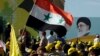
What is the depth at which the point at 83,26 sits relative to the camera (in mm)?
21062

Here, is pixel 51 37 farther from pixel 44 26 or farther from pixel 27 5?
pixel 27 5

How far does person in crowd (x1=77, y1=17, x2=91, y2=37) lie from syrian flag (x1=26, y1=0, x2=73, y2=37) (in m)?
2.95

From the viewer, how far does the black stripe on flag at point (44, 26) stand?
16484 mm

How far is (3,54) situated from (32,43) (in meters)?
4.28

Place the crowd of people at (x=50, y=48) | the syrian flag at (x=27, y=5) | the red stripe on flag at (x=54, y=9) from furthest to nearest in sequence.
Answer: the syrian flag at (x=27, y=5), the red stripe on flag at (x=54, y=9), the crowd of people at (x=50, y=48)

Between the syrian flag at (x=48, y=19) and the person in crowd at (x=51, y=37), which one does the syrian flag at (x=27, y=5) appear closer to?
the syrian flag at (x=48, y=19)

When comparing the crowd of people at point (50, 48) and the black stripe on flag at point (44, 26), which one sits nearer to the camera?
the crowd of people at point (50, 48)

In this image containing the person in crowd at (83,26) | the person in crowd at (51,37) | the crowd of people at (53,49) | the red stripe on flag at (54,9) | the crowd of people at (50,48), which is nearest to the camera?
the crowd of people at (50,48)

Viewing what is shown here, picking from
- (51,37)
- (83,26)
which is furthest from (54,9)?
(83,26)

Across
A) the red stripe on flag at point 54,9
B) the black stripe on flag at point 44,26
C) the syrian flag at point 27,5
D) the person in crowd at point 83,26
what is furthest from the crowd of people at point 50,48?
the person in crowd at point 83,26

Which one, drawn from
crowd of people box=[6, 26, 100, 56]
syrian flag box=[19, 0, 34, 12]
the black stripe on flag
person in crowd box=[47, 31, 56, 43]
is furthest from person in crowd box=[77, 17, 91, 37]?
crowd of people box=[6, 26, 100, 56]

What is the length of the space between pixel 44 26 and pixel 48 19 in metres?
0.51

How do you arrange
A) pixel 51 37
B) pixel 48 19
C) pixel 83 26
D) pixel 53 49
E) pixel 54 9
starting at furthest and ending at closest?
pixel 83 26 → pixel 54 9 → pixel 48 19 → pixel 51 37 → pixel 53 49

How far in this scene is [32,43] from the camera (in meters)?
15.0
